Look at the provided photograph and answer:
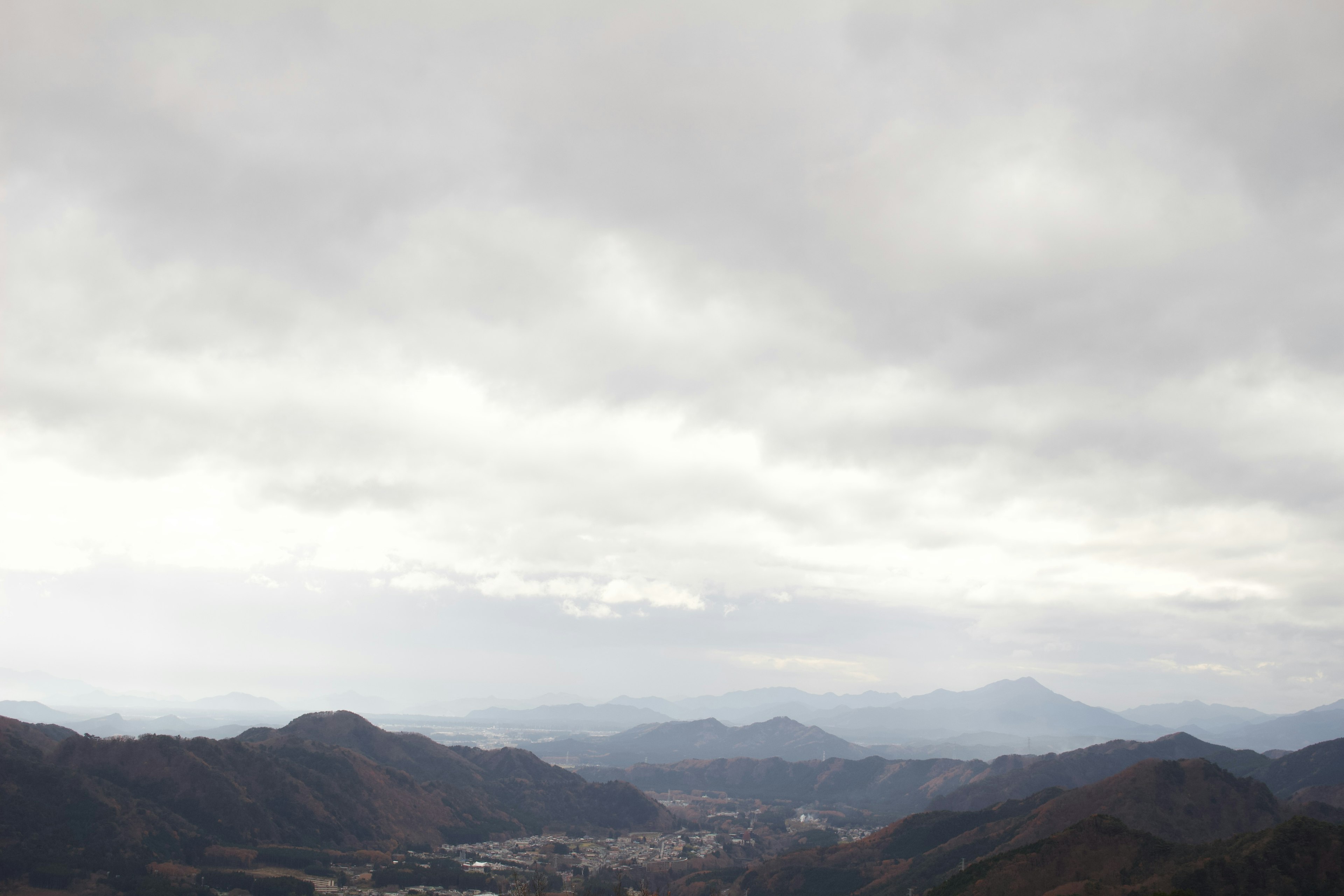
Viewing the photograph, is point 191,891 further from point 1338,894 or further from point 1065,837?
point 1338,894

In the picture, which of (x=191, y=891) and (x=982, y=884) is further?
(x=191, y=891)

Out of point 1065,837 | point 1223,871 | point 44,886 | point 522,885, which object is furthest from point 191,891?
point 1223,871

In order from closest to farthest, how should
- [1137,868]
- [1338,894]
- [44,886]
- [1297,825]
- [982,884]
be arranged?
[1338,894] → [1297,825] → [1137,868] → [982,884] → [44,886]

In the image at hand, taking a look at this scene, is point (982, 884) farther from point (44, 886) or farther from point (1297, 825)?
point (44, 886)

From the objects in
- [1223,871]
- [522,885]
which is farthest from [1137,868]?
[522,885]

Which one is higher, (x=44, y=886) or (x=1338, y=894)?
(x=1338, y=894)

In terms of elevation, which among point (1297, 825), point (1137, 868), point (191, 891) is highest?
point (1297, 825)

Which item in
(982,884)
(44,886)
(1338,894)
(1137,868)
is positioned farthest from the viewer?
(44,886)
